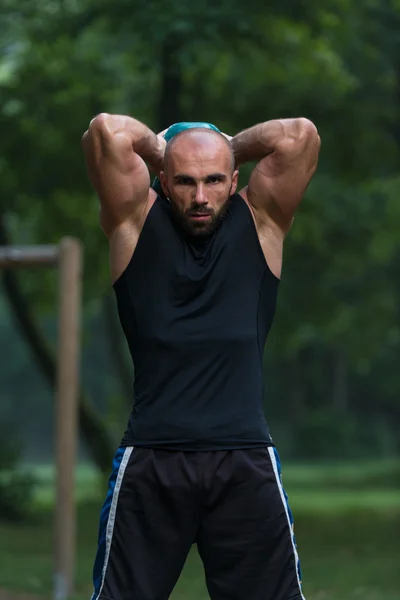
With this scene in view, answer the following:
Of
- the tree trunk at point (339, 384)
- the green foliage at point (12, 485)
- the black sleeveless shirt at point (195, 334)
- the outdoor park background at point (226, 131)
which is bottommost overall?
the tree trunk at point (339, 384)

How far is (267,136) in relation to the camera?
12.6 feet

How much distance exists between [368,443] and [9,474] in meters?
25.7

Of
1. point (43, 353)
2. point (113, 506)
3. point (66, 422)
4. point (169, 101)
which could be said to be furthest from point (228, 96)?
point (113, 506)

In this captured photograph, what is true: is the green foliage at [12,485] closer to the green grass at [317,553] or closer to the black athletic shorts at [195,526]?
the green grass at [317,553]

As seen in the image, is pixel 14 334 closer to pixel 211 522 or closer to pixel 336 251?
pixel 336 251

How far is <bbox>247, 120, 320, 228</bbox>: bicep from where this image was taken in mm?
3822

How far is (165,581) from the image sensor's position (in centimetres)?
366

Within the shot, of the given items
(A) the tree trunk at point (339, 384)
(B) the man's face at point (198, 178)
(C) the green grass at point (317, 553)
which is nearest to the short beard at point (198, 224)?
(B) the man's face at point (198, 178)

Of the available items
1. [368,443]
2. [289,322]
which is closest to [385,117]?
[289,322]

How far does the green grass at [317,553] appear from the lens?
9.90 meters

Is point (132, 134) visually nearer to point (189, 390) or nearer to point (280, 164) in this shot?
point (280, 164)

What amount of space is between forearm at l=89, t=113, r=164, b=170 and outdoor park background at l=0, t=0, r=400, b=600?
5.93 m

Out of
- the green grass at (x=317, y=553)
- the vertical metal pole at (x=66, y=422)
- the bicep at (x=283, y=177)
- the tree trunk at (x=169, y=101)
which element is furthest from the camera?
the tree trunk at (x=169, y=101)

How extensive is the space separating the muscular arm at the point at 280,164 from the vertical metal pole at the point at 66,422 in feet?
16.6
